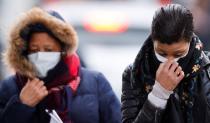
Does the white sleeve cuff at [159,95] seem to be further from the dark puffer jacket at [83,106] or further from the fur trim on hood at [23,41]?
the fur trim on hood at [23,41]

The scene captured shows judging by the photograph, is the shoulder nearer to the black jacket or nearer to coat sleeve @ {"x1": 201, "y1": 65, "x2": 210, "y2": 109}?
the black jacket

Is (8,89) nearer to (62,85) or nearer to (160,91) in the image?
(62,85)

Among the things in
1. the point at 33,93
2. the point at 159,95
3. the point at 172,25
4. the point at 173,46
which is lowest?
the point at 33,93

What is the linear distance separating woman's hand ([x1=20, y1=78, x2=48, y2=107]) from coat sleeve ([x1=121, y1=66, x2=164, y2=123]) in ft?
2.65

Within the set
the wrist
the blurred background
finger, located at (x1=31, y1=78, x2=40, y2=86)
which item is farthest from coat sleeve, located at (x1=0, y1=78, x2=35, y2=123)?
the blurred background

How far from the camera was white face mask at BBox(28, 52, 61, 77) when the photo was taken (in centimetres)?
654

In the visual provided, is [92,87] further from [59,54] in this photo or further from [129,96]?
[129,96]

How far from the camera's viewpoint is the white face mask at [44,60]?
654cm

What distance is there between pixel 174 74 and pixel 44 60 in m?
1.21

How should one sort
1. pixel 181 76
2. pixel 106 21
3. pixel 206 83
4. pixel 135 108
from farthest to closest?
pixel 106 21, pixel 135 108, pixel 206 83, pixel 181 76

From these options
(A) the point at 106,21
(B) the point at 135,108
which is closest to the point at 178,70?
(B) the point at 135,108

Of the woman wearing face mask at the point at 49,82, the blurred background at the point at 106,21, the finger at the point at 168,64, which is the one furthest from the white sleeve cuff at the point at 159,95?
the blurred background at the point at 106,21

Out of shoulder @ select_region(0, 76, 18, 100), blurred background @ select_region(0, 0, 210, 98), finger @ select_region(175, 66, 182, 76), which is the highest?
finger @ select_region(175, 66, 182, 76)

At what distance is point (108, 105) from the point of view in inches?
258
